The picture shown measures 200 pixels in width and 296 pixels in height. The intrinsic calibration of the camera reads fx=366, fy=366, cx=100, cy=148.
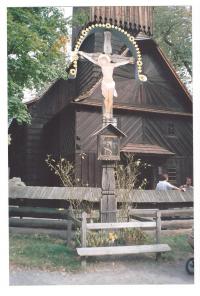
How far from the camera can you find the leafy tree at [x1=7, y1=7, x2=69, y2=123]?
803 cm

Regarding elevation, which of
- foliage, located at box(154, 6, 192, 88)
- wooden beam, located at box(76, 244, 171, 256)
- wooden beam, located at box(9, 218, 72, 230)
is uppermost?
foliage, located at box(154, 6, 192, 88)

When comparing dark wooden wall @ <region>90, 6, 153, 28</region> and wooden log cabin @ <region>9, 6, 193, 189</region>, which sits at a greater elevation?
dark wooden wall @ <region>90, 6, 153, 28</region>

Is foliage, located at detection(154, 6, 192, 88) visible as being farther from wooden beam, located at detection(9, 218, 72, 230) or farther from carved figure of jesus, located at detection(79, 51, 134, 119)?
wooden beam, located at detection(9, 218, 72, 230)

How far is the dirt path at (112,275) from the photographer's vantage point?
233 inches

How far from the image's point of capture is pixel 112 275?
6.11 metres

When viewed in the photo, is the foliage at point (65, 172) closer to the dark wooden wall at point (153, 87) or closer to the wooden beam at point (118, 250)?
the wooden beam at point (118, 250)

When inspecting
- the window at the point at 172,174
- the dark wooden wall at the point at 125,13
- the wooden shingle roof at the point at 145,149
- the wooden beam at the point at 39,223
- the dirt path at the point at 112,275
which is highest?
the dark wooden wall at the point at 125,13

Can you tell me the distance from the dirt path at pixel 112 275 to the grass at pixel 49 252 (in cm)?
22

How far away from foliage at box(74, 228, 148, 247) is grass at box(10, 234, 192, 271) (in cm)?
29

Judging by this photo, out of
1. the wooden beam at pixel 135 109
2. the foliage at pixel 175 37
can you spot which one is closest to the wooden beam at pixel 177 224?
the wooden beam at pixel 135 109

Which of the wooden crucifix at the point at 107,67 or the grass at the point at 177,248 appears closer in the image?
the grass at the point at 177,248

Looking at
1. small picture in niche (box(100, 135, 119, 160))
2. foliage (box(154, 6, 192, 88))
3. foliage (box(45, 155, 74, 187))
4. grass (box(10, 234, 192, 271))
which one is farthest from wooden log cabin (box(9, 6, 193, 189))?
small picture in niche (box(100, 135, 119, 160))
